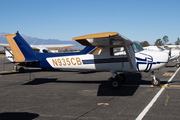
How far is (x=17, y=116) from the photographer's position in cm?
423

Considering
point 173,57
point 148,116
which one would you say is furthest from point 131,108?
point 173,57

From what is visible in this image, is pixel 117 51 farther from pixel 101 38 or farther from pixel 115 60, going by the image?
pixel 101 38

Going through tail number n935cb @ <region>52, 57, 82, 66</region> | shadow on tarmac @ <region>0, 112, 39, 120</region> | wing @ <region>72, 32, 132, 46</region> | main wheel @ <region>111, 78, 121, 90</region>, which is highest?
wing @ <region>72, 32, 132, 46</region>

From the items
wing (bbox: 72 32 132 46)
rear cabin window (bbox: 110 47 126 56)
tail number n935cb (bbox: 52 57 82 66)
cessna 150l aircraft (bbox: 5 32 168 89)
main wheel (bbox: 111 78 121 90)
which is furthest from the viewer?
tail number n935cb (bbox: 52 57 82 66)

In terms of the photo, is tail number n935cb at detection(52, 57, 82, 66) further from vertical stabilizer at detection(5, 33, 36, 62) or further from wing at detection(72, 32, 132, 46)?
vertical stabilizer at detection(5, 33, 36, 62)

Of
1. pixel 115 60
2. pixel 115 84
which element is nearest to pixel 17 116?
pixel 115 84

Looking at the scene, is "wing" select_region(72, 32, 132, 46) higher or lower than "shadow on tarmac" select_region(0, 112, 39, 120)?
higher

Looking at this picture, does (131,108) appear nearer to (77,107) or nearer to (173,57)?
(77,107)

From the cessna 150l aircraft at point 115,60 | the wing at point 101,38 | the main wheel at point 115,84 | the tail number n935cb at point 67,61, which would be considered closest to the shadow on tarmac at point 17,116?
the wing at point 101,38

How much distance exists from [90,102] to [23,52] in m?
6.47

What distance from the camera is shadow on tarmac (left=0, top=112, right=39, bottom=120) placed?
13.5ft

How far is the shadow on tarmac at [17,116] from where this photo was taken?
4102mm

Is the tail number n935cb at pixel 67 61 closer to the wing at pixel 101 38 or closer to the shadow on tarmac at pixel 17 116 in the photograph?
the wing at pixel 101 38

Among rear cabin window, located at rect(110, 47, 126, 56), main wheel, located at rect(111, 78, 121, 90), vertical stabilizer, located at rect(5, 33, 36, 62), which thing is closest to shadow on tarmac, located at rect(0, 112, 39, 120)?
main wheel, located at rect(111, 78, 121, 90)
